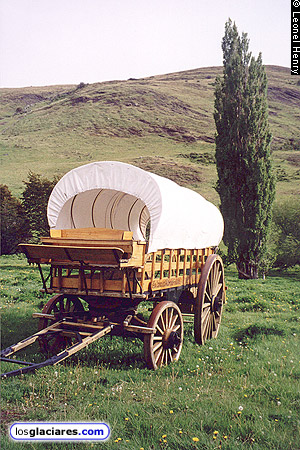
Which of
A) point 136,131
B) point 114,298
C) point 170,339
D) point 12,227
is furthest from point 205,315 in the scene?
point 136,131

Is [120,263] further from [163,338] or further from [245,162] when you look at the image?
[245,162]

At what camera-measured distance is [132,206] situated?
8.60 metres

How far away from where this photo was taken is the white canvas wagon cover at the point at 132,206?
6.00 m

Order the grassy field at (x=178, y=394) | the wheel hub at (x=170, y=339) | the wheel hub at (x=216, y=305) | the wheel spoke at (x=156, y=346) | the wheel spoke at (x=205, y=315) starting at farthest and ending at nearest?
the wheel hub at (x=216, y=305) → the wheel spoke at (x=205, y=315) → the wheel hub at (x=170, y=339) → the wheel spoke at (x=156, y=346) → the grassy field at (x=178, y=394)

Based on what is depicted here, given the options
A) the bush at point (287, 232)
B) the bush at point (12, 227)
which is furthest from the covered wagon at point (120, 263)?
the bush at point (287, 232)

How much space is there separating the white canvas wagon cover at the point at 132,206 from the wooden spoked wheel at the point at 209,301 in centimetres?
50

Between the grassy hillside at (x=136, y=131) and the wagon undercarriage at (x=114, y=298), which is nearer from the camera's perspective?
the wagon undercarriage at (x=114, y=298)

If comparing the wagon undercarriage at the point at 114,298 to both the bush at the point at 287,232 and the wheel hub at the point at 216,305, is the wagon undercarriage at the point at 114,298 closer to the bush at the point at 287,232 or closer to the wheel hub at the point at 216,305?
the wheel hub at the point at 216,305

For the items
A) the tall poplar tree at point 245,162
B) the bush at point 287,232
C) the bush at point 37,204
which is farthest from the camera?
the bush at point 287,232

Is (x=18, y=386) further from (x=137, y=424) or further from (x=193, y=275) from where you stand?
(x=193, y=275)

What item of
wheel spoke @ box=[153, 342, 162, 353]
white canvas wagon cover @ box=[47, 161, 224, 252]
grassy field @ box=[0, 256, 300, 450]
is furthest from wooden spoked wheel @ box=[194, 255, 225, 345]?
wheel spoke @ box=[153, 342, 162, 353]

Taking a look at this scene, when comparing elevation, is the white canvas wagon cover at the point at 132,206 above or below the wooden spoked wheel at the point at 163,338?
above

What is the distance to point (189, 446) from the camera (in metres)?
3.82

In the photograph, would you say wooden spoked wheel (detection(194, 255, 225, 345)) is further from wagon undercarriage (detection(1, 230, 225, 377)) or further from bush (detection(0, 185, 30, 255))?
bush (detection(0, 185, 30, 255))
